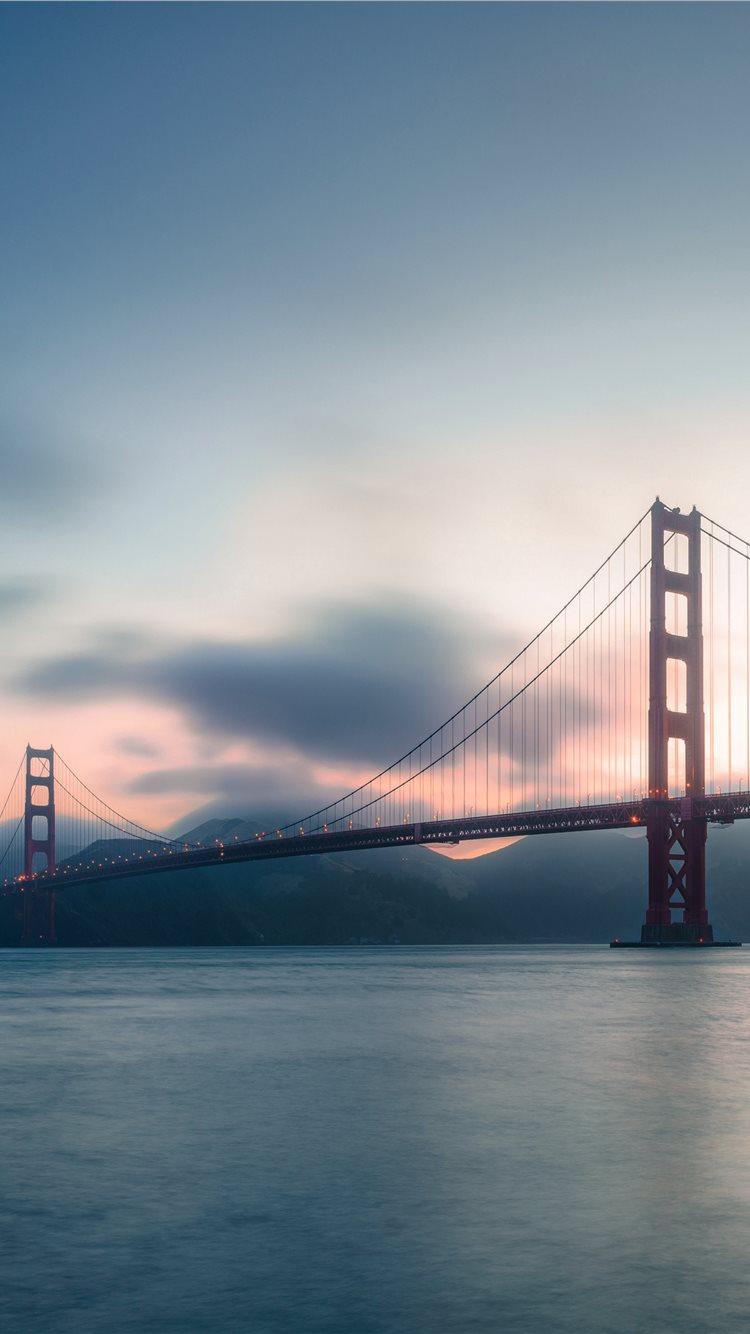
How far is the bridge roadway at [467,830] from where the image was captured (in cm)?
7112

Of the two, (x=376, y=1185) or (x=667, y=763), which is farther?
(x=667, y=763)

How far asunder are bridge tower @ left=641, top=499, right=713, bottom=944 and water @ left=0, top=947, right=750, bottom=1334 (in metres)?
49.4

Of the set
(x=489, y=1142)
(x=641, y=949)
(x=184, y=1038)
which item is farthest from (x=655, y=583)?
(x=489, y=1142)

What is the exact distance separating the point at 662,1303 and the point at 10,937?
541 ft

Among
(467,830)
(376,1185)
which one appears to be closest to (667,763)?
(467,830)

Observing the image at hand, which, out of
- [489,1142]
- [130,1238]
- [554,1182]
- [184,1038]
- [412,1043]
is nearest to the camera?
[130,1238]

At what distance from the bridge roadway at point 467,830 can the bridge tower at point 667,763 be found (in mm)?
875

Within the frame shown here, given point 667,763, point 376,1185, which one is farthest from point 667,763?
point 376,1185

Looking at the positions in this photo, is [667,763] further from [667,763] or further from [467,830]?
[467,830]

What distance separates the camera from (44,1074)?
17.3 meters

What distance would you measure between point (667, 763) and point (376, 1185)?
64633 mm

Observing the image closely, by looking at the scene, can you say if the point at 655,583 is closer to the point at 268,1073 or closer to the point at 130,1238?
the point at 268,1073

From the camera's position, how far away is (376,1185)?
9.45 meters

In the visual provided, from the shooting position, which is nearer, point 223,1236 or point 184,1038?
point 223,1236
